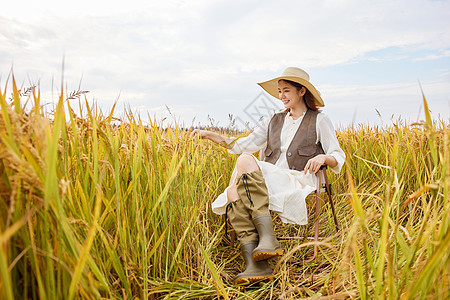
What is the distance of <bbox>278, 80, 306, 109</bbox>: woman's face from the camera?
323 cm

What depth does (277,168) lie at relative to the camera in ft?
9.51

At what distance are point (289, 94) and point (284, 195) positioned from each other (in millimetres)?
1004

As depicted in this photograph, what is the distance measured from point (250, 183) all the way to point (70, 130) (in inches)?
52.2

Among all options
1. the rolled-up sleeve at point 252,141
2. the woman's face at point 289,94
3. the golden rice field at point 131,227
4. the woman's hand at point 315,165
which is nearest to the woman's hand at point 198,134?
the golden rice field at point 131,227

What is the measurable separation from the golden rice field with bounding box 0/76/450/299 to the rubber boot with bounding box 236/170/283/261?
204 mm

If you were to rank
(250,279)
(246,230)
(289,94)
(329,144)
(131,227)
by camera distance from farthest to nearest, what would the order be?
1. (289,94)
2. (329,144)
3. (246,230)
4. (250,279)
5. (131,227)

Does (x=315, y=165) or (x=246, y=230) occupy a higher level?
(x=315, y=165)

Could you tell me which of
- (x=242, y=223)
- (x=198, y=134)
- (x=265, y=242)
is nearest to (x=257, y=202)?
(x=242, y=223)

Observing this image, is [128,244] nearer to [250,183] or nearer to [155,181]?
[155,181]

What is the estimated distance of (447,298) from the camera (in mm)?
1113

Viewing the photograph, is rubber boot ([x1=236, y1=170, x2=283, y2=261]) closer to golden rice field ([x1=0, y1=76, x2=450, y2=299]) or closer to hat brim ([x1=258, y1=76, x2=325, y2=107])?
golden rice field ([x1=0, y1=76, x2=450, y2=299])

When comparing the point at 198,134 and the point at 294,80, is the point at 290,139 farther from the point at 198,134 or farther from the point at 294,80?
the point at 198,134

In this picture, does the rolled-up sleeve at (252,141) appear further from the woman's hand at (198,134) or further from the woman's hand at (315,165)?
the woman's hand at (315,165)

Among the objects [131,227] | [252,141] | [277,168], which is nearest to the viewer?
[131,227]
